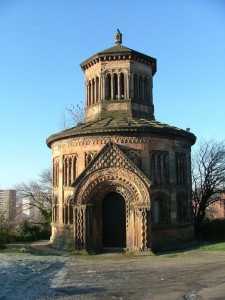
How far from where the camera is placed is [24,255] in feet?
57.6

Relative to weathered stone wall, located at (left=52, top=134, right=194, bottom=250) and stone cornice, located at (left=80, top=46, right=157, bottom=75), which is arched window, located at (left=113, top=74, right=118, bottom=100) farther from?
weathered stone wall, located at (left=52, top=134, right=194, bottom=250)

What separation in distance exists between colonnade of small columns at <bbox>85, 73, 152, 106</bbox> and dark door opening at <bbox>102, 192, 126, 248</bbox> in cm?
720

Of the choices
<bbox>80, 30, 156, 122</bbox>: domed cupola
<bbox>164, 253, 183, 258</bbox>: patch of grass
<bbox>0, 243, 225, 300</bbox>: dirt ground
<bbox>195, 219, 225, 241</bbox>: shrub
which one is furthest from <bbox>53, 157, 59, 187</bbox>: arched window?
<bbox>195, 219, 225, 241</bbox>: shrub

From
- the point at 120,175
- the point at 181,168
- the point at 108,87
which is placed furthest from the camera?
the point at 108,87

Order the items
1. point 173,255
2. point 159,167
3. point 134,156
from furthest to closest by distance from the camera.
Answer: point 159,167 < point 134,156 < point 173,255

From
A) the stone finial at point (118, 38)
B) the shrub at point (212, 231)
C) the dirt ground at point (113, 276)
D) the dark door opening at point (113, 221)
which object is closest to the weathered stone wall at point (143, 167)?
the dark door opening at point (113, 221)

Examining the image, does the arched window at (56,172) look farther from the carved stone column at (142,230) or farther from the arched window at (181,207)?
the arched window at (181,207)

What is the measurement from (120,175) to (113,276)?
6.36 m

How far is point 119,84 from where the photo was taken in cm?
2333

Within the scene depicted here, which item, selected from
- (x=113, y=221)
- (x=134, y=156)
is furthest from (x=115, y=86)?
(x=113, y=221)

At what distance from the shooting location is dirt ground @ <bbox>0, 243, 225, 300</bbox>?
10.8m

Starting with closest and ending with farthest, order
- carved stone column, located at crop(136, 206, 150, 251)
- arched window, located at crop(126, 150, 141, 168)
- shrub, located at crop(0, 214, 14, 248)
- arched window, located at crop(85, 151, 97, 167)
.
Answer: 1. carved stone column, located at crop(136, 206, 150, 251)
2. arched window, located at crop(126, 150, 141, 168)
3. arched window, located at crop(85, 151, 97, 167)
4. shrub, located at crop(0, 214, 14, 248)

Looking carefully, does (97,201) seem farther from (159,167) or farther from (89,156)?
(159,167)

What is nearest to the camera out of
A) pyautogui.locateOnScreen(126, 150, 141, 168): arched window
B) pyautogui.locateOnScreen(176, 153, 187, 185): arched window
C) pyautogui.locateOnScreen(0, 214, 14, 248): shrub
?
pyautogui.locateOnScreen(126, 150, 141, 168): arched window
